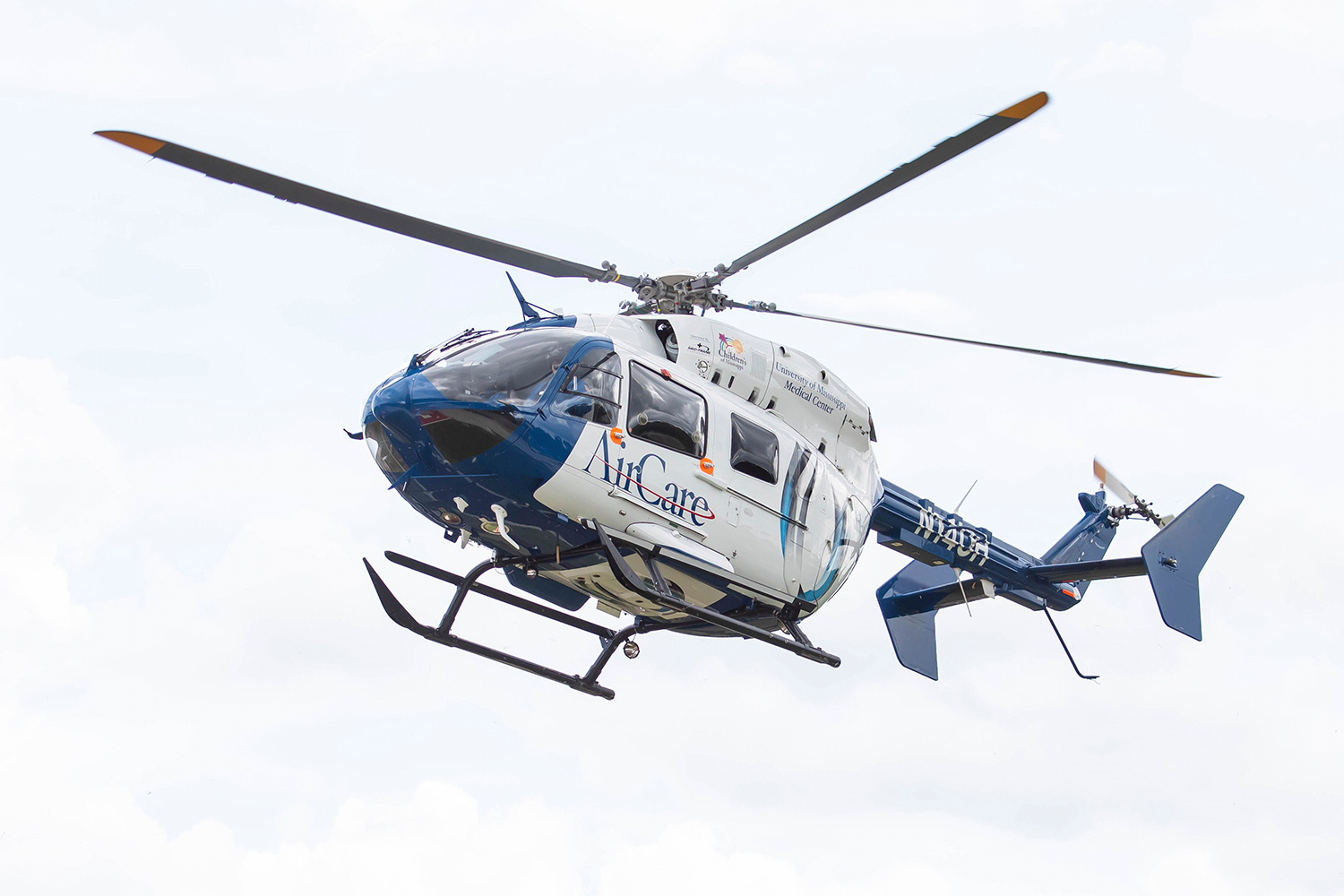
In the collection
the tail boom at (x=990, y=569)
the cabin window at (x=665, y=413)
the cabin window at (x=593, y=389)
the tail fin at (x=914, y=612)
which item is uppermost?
the cabin window at (x=593, y=389)

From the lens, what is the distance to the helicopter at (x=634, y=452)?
441 inches

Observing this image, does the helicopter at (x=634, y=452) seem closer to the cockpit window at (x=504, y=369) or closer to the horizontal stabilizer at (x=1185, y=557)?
the cockpit window at (x=504, y=369)

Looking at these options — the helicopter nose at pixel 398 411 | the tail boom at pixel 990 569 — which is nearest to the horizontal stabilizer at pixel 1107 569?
the tail boom at pixel 990 569

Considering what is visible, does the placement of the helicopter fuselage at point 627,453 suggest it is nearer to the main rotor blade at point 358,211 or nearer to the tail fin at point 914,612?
the main rotor blade at point 358,211

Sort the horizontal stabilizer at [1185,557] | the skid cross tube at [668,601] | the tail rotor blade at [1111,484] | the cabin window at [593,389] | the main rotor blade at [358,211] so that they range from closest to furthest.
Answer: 1. the main rotor blade at [358,211]
2. the cabin window at [593,389]
3. the skid cross tube at [668,601]
4. the horizontal stabilizer at [1185,557]
5. the tail rotor blade at [1111,484]

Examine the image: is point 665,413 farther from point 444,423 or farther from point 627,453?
point 444,423

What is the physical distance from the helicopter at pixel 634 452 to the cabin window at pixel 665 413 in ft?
0.06

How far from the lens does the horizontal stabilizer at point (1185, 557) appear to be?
16.3 metres

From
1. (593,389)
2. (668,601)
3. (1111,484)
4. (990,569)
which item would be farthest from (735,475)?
(1111,484)

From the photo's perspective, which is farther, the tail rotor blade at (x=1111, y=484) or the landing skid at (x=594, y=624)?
the tail rotor blade at (x=1111, y=484)

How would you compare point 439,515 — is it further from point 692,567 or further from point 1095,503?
point 1095,503

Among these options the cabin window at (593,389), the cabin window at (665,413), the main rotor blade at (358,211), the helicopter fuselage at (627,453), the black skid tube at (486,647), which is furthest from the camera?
the black skid tube at (486,647)

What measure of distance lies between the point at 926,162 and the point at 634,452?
3.54 metres

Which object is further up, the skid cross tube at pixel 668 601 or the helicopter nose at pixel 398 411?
the helicopter nose at pixel 398 411
